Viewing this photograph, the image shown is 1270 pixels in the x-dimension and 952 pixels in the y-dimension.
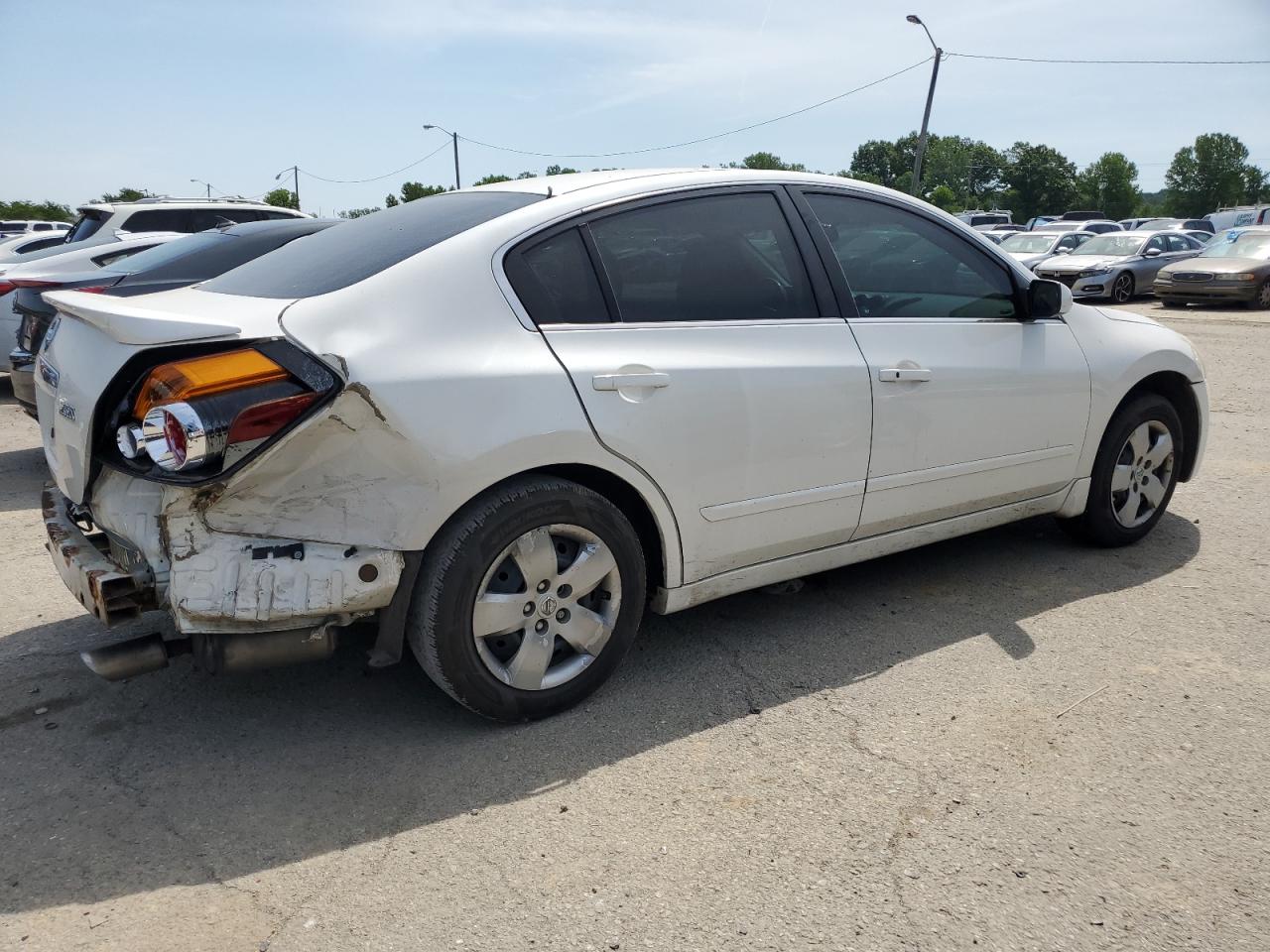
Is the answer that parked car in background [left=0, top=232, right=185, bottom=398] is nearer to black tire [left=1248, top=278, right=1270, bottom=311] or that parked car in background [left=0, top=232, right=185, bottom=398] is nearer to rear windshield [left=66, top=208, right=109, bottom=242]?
rear windshield [left=66, top=208, right=109, bottom=242]

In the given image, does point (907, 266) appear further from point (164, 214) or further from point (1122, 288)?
point (1122, 288)

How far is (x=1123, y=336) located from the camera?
4.59m

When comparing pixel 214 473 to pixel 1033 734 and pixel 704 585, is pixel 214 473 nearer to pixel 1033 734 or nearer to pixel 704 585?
pixel 704 585

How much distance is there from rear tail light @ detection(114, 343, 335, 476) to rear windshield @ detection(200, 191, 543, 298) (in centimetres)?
41

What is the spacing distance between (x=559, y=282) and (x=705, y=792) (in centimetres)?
158

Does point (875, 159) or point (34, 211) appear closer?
point (34, 211)

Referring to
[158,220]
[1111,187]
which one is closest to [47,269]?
[158,220]

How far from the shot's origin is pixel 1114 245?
21109mm

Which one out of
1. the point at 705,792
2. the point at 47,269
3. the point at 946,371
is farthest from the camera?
the point at 47,269

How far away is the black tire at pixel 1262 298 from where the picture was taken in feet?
60.4

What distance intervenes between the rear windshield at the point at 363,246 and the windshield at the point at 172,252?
2.97 meters

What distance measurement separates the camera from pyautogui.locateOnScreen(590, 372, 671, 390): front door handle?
3070 mm

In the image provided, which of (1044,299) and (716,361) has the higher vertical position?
(1044,299)

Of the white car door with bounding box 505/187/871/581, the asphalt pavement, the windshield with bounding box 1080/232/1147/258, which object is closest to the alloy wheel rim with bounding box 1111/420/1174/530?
the asphalt pavement
